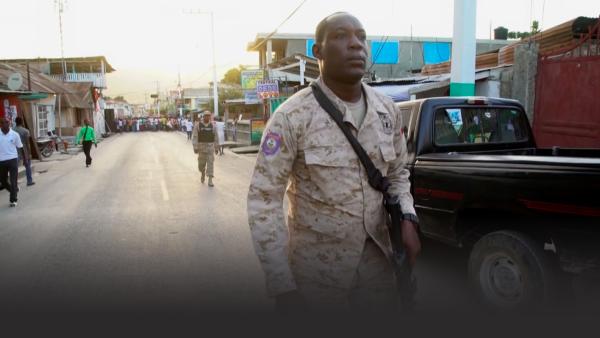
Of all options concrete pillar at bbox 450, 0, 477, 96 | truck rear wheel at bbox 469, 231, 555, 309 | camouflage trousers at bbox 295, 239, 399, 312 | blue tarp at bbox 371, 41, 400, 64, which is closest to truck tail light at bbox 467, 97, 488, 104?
truck rear wheel at bbox 469, 231, 555, 309

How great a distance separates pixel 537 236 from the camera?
3.29m

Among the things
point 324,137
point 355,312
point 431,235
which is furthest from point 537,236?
point 324,137

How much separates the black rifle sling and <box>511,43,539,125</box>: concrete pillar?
9419 millimetres

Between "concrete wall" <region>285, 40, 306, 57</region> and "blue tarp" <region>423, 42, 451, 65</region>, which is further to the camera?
"concrete wall" <region>285, 40, 306, 57</region>

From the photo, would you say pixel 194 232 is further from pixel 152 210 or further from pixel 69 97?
pixel 69 97

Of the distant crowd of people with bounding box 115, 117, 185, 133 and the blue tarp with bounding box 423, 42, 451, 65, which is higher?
the blue tarp with bounding box 423, 42, 451, 65

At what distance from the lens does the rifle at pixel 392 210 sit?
2029 mm

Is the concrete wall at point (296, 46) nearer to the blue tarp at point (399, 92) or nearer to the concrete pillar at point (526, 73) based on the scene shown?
the blue tarp at point (399, 92)

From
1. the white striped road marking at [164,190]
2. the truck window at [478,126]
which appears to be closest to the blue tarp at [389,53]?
the white striped road marking at [164,190]

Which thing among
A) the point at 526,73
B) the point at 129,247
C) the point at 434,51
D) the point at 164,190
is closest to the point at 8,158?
the point at 164,190

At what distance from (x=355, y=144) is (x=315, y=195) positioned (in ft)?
0.90

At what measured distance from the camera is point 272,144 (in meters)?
1.98

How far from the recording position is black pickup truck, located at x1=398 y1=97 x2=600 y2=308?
2.90m

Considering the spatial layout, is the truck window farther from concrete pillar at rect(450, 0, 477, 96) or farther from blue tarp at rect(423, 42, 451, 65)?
blue tarp at rect(423, 42, 451, 65)
